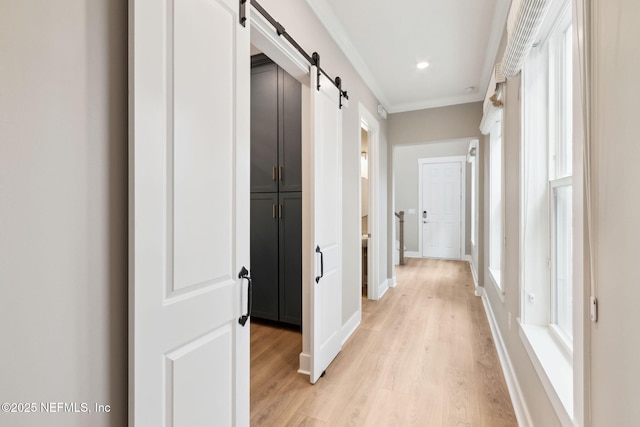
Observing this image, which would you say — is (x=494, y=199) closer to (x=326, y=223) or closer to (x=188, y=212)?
(x=326, y=223)

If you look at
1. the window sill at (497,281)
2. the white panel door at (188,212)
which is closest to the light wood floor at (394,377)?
the window sill at (497,281)

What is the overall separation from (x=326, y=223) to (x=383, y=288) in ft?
8.17

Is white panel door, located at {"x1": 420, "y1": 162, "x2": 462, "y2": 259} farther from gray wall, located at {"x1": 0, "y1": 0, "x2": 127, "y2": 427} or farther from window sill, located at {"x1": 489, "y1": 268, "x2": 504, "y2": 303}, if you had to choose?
gray wall, located at {"x1": 0, "y1": 0, "x2": 127, "y2": 427}

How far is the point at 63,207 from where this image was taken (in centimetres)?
75

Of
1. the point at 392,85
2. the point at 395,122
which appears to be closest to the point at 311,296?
the point at 392,85

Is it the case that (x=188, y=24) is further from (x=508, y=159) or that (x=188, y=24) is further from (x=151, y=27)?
(x=508, y=159)

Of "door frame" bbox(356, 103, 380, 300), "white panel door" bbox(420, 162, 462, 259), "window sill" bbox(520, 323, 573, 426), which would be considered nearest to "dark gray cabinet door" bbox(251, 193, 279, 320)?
A: "door frame" bbox(356, 103, 380, 300)

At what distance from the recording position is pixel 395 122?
453cm

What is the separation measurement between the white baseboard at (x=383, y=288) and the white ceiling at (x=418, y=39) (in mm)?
2656

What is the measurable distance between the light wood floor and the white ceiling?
2.74 metres

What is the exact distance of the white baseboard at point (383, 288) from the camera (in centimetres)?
413

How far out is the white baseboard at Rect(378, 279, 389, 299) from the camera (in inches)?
163

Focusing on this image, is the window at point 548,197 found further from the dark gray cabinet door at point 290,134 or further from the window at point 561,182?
the dark gray cabinet door at point 290,134

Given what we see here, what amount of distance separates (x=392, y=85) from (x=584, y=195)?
3183 millimetres
